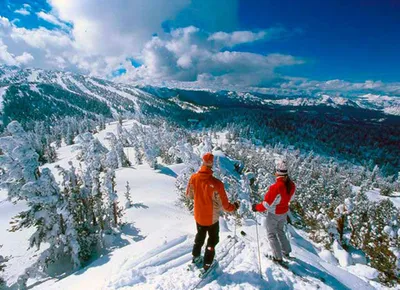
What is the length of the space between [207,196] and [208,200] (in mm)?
118

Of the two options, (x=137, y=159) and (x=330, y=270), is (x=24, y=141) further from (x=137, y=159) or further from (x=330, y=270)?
(x=137, y=159)

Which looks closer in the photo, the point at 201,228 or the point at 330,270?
the point at 201,228

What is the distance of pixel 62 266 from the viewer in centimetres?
1766

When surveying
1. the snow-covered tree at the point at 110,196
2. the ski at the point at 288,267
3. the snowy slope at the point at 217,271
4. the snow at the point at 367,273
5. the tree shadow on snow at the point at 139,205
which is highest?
the ski at the point at 288,267

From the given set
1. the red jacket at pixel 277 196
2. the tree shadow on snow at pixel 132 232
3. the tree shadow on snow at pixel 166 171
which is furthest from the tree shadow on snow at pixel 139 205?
the red jacket at pixel 277 196

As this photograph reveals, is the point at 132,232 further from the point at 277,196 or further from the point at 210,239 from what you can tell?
the point at 277,196

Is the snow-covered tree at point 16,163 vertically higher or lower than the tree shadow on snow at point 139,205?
higher

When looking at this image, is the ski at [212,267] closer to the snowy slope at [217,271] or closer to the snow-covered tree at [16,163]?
the snowy slope at [217,271]

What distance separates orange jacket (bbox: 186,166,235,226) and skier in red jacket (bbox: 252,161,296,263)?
1036 millimetres

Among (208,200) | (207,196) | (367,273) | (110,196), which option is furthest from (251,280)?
(110,196)

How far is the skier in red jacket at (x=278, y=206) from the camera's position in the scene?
6.00 meters

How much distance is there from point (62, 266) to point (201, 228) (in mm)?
17391

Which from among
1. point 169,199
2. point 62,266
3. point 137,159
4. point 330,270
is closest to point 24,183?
point 62,266

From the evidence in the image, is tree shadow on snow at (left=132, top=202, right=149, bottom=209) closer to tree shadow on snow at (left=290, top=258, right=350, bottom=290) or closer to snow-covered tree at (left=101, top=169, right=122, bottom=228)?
snow-covered tree at (left=101, top=169, right=122, bottom=228)
